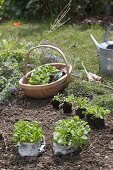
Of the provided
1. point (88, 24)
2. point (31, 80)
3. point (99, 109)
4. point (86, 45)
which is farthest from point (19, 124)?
point (88, 24)

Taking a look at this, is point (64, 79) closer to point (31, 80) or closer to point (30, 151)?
point (31, 80)

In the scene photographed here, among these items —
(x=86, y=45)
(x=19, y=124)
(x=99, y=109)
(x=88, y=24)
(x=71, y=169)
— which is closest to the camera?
(x=71, y=169)

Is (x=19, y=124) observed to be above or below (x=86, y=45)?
above

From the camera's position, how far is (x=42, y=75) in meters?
4.65

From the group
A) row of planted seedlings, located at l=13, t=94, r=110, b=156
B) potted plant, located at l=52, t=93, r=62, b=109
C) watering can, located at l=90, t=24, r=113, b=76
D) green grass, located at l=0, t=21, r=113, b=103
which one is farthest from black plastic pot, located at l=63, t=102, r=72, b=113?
watering can, located at l=90, t=24, r=113, b=76

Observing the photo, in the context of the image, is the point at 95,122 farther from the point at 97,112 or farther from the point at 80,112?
the point at 80,112

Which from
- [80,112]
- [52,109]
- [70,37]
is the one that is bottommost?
[70,37]

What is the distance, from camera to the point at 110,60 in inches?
199

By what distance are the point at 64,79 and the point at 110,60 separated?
0.71 metres

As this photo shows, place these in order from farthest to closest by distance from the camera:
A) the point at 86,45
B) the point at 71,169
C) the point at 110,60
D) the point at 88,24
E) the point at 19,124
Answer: the point at 88,24
the point at 86,45
the point at 110,60
the point at 19,124
the point at 71,169

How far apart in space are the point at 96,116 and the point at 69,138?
434mm

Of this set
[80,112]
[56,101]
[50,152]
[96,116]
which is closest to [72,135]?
[50,152]

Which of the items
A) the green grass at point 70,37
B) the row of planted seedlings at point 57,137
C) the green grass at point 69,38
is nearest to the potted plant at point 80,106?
the row of planted seedlings at point 57,137

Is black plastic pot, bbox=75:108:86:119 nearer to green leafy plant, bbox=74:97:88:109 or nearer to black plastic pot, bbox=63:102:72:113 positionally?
green leafy plant, bbox=74:97:88:109
